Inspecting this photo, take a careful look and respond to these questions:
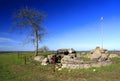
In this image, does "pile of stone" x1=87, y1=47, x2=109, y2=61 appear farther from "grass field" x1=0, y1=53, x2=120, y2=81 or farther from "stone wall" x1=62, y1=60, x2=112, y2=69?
"grass field" x1=0, y1=53, x2=120, y2=81

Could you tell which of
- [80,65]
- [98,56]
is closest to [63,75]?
[80,65]

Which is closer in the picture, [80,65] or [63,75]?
[63,75]

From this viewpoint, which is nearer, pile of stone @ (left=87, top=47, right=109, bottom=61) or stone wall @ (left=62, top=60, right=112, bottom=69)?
stone wall @ (left=62, top=60, right=112, bottom=69)

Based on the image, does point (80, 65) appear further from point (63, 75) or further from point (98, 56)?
point (98, 56)

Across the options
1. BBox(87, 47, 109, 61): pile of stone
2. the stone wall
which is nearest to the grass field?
the stone wall

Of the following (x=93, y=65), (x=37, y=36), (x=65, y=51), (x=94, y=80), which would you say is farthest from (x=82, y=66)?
(x=37, y=36)

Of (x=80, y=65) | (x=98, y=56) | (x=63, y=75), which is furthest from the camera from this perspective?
(x=98, y=56)

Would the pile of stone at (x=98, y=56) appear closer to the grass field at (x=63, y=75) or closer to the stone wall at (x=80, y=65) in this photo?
the stone wall at (x=80, y=65)

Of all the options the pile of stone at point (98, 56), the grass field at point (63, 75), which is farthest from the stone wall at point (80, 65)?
the pile of stone at point (98, 56)

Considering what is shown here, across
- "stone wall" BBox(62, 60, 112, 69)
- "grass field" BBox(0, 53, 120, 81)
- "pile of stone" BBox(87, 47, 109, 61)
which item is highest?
"pile of stone" BBox(87, 47, 109, 61)

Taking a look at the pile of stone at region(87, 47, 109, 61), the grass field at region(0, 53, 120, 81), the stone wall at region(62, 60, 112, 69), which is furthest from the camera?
the pile of stone at region(87, 47, 109, 61)

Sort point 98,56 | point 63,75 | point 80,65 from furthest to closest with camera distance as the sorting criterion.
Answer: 1. point 98,56
2. point 80,65
3. point 63,75

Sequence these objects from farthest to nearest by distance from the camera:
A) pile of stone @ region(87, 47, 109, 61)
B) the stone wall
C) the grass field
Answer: pile of stone @ region(87, 47, 109, 61)
the stone wall
the grass field

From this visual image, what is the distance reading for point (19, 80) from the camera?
14453 millimetres
